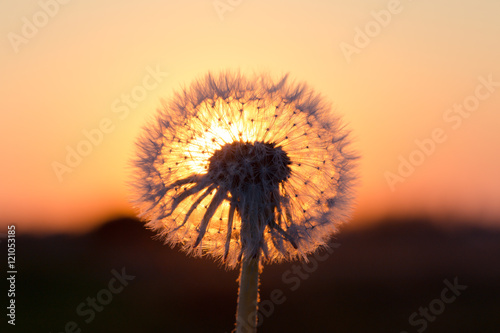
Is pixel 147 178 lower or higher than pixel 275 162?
higher

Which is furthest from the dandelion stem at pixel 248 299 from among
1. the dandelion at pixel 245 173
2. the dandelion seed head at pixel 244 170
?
the dandelion seed head at pixel 244 170

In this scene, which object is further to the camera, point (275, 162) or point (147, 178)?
point (147, 178)

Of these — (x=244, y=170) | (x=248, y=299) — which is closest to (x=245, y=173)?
(x=244, y=170)

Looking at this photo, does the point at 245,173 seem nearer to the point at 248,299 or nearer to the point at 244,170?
the point at 244,170

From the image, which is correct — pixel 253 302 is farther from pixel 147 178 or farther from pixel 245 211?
pixel 147 178

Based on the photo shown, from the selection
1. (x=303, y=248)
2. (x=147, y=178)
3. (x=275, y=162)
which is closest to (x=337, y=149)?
(x=275, y=162)

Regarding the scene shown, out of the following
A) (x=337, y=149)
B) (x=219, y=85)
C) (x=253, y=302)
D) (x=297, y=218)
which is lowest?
(x=253, y=302)
